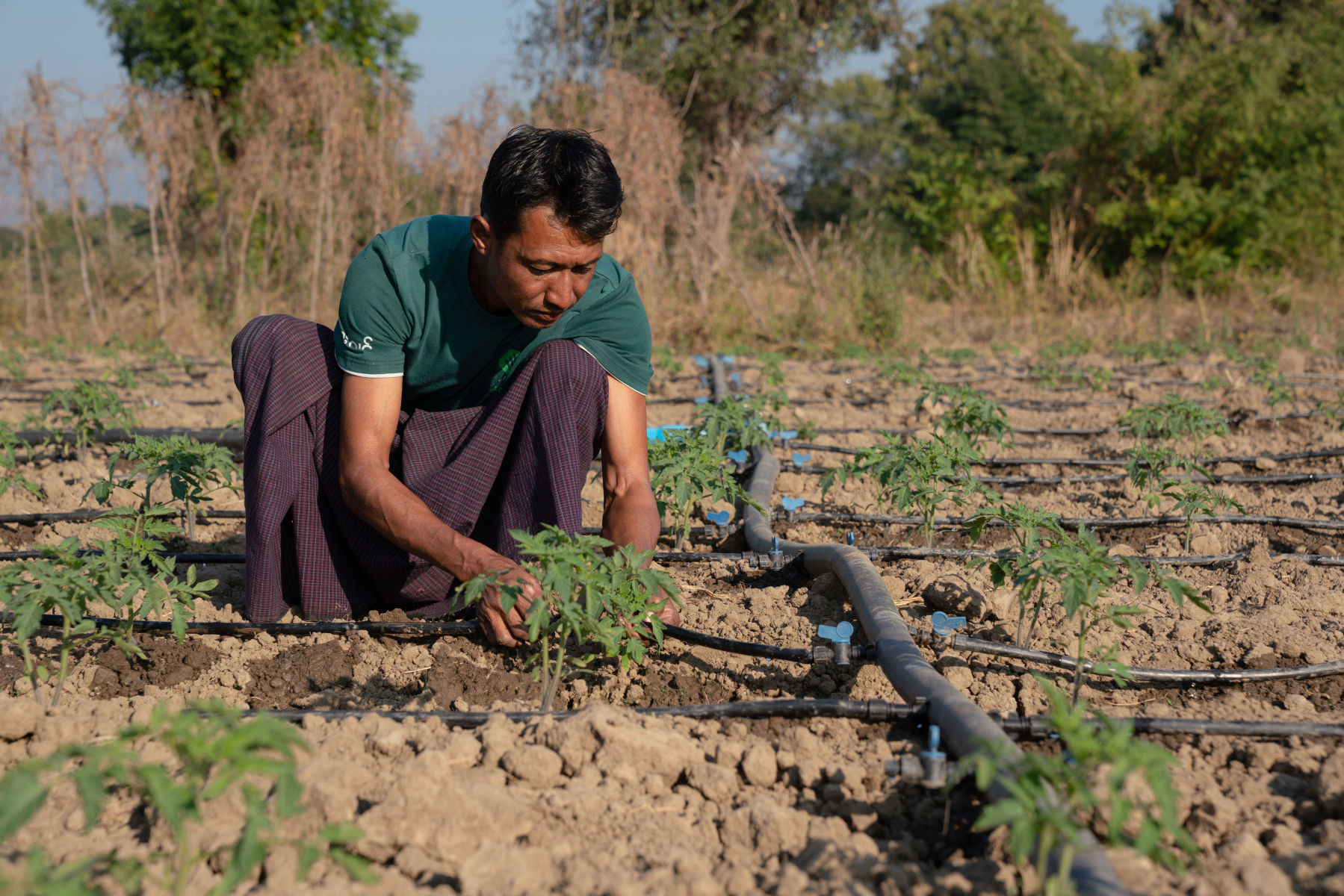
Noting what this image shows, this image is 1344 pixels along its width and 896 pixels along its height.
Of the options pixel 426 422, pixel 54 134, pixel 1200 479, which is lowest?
pixel 1200 479

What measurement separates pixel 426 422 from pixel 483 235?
540 mm

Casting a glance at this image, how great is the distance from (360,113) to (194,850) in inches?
357

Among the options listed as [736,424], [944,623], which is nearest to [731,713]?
[944,623]

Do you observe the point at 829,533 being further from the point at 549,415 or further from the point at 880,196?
the point at 880,196

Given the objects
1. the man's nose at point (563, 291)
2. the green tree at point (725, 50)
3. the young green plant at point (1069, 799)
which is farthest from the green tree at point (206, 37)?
the young green plant at point (1069, 799)

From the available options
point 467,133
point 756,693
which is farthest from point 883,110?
point 756,693

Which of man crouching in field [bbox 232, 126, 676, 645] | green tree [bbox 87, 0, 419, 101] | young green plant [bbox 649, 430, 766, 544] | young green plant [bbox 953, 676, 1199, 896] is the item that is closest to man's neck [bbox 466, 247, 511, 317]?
man crouching in field [bbox 232, 126, 676, 645]

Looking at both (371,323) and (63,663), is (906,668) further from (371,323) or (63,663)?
(63,663)

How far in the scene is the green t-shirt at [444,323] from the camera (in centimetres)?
249

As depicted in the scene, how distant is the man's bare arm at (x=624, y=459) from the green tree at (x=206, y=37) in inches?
391

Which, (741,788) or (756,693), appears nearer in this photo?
(741,788)

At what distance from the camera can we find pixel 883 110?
66.4ft

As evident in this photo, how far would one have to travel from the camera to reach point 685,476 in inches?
113

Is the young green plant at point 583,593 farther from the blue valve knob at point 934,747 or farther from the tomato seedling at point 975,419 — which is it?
the tomato seedling at point 975,419
